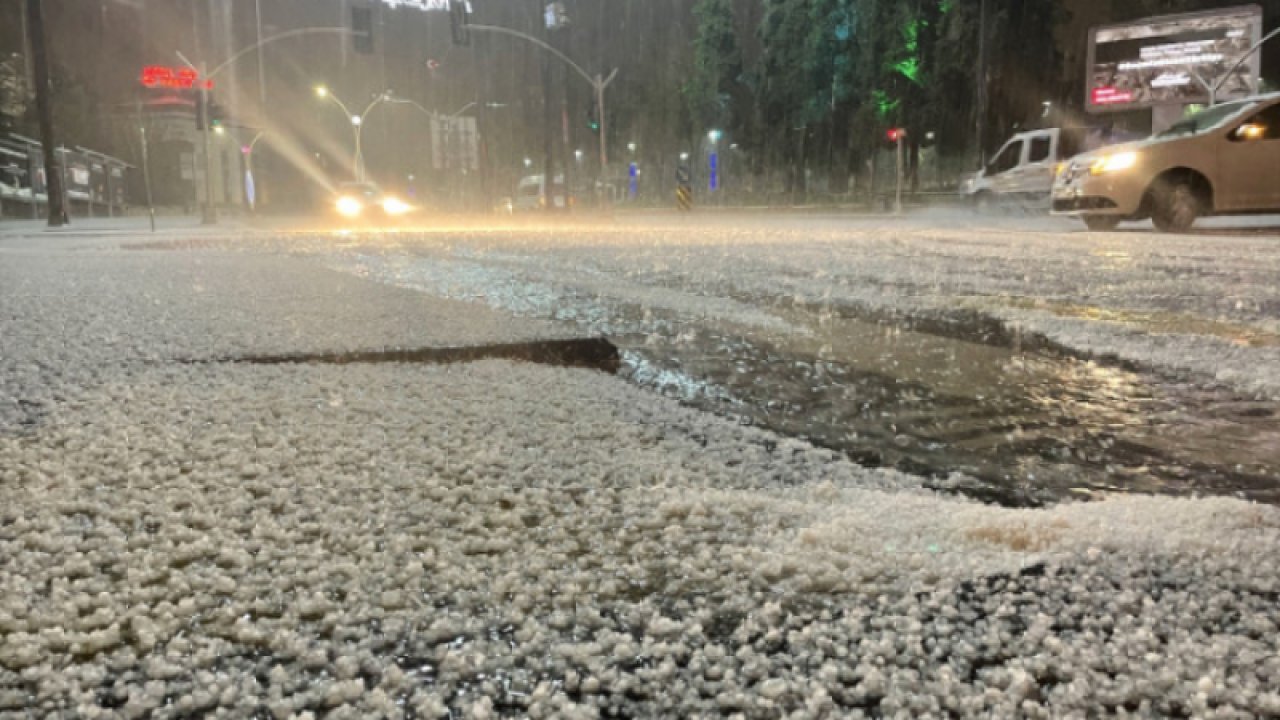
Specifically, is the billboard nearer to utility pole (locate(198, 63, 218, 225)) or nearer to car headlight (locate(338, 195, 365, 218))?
car headlight (locate(338, 195, 365, 218))

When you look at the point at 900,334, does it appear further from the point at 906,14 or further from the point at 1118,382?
the point at 906,14

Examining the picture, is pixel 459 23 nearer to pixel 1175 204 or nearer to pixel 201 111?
pixel 201 111

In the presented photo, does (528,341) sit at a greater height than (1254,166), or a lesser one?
lesser

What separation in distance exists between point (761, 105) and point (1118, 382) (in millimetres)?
44932

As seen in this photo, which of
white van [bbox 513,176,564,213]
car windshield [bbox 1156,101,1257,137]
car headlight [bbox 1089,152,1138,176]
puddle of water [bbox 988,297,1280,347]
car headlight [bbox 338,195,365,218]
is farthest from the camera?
white van [bbox 513,176,564,213]

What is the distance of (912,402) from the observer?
2.41m

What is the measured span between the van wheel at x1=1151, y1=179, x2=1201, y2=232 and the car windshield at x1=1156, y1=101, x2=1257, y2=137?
0.64 m

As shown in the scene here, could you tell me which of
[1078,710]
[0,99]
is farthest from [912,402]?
[0,99]

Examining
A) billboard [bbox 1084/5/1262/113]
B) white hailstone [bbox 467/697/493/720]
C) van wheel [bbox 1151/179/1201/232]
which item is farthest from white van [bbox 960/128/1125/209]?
white hailstone [bbox 467/697/493/720]

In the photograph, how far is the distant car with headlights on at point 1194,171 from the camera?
10141 mm

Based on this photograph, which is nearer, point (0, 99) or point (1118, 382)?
point (1118, 382)

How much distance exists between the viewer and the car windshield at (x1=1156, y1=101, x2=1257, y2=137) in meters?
10.2

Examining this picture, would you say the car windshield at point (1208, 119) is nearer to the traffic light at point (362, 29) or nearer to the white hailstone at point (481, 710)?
the white hailstone at point (481, 710)

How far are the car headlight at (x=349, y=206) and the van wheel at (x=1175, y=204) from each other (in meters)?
22.3
